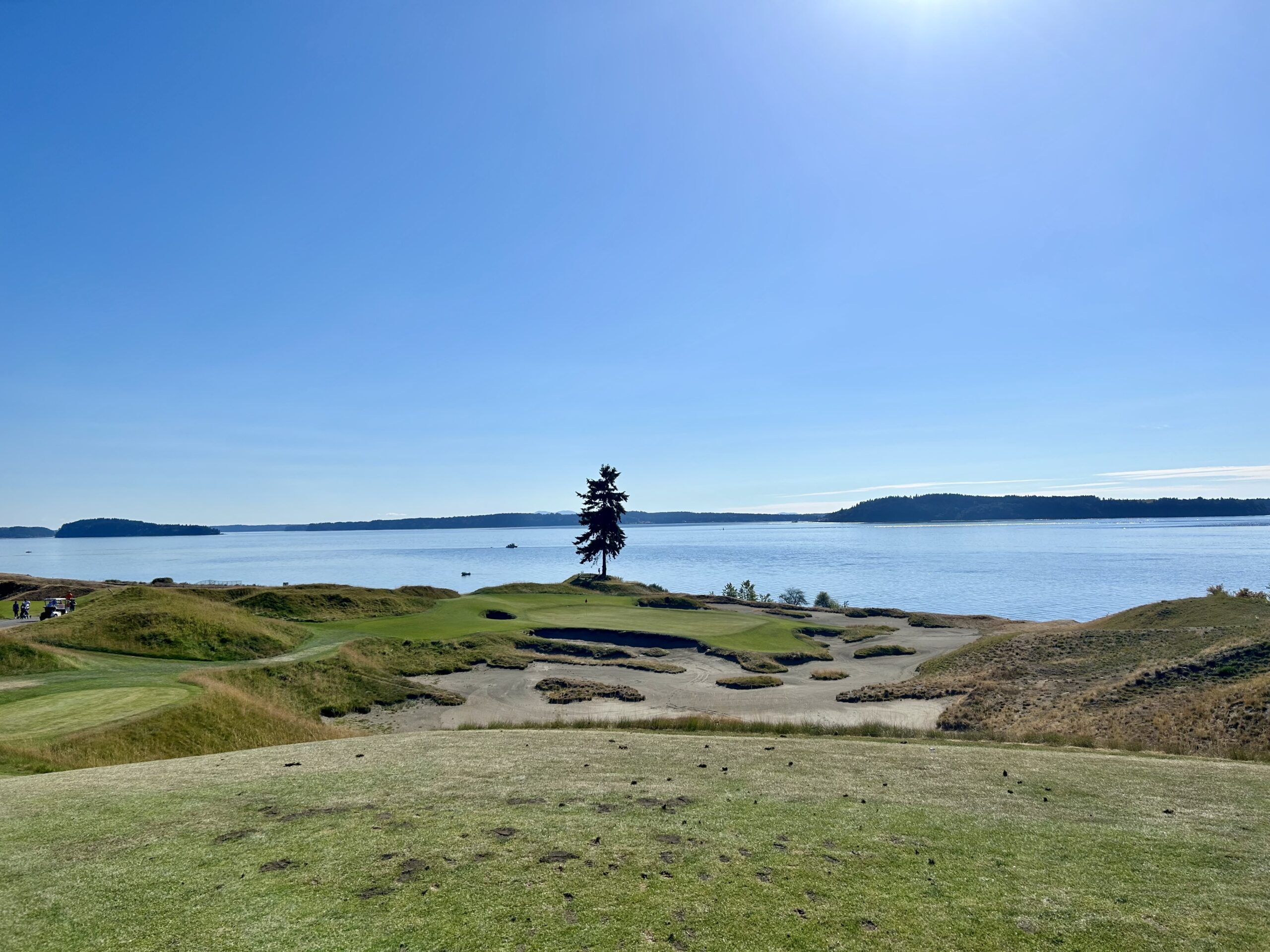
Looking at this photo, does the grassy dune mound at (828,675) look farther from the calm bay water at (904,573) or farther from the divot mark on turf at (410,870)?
the calm bay water at (904,573)

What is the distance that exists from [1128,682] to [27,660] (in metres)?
41.5

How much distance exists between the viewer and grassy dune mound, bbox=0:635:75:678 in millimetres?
23422

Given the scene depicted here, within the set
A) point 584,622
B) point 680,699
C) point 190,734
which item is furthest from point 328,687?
point 584,622

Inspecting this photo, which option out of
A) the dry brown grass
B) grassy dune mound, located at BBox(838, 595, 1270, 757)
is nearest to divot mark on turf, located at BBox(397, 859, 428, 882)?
the dry brown grass

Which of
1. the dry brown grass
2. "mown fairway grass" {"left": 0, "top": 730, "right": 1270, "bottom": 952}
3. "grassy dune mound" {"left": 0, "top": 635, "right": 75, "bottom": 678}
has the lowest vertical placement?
the dry brown grass

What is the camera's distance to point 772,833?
822 cm

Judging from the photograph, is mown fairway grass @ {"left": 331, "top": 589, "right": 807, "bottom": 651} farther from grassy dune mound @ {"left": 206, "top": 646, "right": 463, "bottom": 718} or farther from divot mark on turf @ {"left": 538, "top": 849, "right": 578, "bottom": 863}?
divot mark on turf @ {"left": 538, "top": 849, "right": 578, "bottom": 863}

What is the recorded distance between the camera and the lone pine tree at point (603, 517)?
271 ft

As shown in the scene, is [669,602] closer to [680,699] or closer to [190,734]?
[680,699]

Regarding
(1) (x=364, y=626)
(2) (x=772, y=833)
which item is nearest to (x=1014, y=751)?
(2) (x=772, y=833)

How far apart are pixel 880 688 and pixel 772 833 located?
28340 millimetres

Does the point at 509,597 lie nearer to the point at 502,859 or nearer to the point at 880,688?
the point at 880,688

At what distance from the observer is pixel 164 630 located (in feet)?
106

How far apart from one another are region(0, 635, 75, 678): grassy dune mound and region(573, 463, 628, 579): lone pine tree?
58.9 meters
